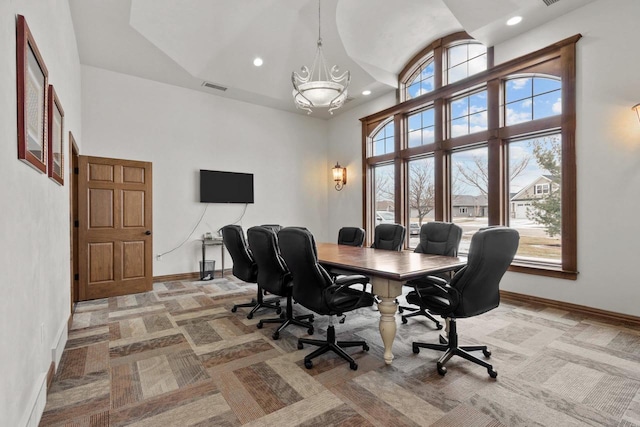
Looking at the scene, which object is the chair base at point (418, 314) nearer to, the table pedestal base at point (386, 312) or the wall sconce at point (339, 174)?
the table pedestal base at point (386, 312)

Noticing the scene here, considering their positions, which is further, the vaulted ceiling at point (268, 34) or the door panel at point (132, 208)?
the door panel at point (132, 208)

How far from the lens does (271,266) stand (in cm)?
315

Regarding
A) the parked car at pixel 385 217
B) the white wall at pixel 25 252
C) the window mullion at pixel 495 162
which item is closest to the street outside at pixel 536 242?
the window mullion at pixel 495 162

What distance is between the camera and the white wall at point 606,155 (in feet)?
11.1

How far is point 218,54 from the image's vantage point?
5.03 meters

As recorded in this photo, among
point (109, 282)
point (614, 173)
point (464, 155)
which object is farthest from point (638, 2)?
point (109, 282)

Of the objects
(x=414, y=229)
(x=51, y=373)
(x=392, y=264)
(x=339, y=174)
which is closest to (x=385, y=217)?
(x=414, y=229)

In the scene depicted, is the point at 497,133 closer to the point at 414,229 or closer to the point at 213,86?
the point at 414,229

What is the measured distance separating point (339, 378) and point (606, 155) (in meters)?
3.77

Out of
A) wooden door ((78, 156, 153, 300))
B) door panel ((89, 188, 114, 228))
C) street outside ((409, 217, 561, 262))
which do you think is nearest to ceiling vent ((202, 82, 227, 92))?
wooden door ((78, 156, 153, 300))

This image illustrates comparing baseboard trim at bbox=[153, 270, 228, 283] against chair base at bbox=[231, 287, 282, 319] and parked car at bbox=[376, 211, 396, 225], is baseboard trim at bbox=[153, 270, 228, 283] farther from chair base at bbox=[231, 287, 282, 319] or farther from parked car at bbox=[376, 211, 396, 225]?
parked car at bbox=[376, 211, 396, 225]

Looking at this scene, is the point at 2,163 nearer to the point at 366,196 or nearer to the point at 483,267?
the point at 483,267

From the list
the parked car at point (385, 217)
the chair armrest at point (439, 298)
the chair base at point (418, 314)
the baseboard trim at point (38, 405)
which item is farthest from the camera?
the parked car at point (385, 217)

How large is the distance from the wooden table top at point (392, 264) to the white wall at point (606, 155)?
6.35 ft
